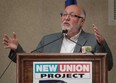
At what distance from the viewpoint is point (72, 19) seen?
2328mm

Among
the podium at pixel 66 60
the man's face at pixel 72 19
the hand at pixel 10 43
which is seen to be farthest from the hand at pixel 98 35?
the man's face at pixel 72 19

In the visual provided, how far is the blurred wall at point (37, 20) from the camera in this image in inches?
120

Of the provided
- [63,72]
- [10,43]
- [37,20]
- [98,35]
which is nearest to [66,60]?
[63,72]

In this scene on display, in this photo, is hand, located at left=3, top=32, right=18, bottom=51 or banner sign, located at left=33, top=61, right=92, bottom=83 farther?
hand, located at left=3, top=32, right=18, bottom=51

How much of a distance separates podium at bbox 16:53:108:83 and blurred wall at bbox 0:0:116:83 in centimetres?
163

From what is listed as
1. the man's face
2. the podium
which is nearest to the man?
the man's face

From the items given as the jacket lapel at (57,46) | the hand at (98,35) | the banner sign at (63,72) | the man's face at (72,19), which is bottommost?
the banner sign at (63,72)

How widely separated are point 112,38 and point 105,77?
1689mm

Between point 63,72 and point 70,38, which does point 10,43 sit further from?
point 70,38

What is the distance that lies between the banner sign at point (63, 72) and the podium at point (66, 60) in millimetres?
21

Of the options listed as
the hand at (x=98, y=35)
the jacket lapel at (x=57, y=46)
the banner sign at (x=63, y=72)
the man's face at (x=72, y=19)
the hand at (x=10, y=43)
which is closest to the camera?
the banner sign at (x=63, y=72)

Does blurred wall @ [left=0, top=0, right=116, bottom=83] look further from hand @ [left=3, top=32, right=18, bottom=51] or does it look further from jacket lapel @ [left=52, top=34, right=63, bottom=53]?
hand @ [left=3, top=32, right=18, bottom=51]

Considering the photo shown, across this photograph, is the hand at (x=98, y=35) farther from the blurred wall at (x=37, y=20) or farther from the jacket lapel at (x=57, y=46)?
the blurred wall at (x=37, y=20)

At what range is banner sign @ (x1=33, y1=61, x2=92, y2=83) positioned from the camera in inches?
55.3
